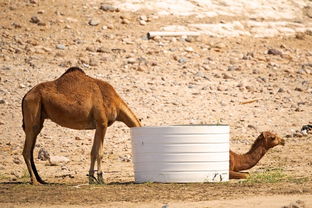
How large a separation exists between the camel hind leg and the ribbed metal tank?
61.0 inches

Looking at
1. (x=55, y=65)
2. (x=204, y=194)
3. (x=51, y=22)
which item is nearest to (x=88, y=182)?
(x=204, y=194)

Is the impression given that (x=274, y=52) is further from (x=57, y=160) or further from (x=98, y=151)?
(x=98, y=151)

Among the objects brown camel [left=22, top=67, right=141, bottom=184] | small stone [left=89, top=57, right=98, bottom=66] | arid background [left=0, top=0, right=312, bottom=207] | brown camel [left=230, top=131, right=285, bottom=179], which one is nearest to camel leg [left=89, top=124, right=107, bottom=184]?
brown camel [left=22, top=67, right=141, bottom=184]

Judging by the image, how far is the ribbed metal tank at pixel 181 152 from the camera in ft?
48.6

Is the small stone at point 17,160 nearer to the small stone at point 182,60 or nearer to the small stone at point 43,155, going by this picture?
the small stone at point 43,155

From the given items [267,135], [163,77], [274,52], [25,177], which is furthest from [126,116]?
[274,52]

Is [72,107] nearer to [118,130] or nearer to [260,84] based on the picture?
[118,130]

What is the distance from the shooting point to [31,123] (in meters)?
15.8

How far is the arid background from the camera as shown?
15078mm

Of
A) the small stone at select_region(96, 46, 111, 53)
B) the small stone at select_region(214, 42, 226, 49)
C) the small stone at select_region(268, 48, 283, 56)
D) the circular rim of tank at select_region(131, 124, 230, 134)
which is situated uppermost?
the circular rim of tank at select_region(131, 124, 230, 134)

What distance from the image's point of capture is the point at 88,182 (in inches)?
626

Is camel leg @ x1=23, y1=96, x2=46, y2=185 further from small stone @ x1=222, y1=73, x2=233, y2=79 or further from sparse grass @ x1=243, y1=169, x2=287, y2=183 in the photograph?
small stone @ x1=222, y1=73, x2=233, y2=79

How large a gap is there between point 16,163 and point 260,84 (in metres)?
8.07

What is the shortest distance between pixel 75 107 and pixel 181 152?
6.07 ft
